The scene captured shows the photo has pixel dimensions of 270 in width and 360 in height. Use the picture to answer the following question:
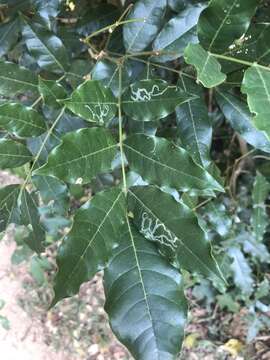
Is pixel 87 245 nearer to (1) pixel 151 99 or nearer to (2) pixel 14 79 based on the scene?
(1) pixel 151 99

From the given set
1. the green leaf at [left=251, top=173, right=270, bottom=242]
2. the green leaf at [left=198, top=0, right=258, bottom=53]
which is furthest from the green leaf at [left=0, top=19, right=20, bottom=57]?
the green leaf at [left=251, top=173, right=270, bottom=242]

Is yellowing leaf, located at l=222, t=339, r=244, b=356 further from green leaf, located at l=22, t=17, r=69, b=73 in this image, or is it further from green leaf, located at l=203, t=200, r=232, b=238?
green leaf, located at l=22, t=17, r=69, b=73

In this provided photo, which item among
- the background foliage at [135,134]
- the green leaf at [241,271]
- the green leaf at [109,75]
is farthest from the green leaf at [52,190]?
the green leaf at [241,271]

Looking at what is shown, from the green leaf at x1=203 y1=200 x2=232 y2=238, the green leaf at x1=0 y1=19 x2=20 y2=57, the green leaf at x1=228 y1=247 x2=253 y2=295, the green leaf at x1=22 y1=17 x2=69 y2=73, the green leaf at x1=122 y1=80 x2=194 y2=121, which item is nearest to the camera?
the green leaf at x1=122 y1=80 x2=194 y2=121

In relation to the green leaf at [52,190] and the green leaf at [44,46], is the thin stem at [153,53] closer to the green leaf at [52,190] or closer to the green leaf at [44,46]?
the green leaf at [44,46]

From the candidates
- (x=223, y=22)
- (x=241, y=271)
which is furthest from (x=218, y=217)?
(x=223, y=22)

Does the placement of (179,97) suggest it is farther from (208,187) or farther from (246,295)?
(246,295)
